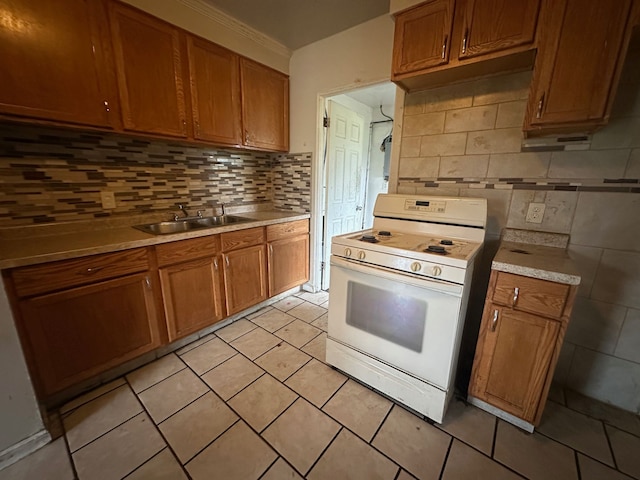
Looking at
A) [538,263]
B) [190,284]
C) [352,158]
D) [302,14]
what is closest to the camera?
[538,263]

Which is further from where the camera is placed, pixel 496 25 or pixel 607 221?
pixel 607 221

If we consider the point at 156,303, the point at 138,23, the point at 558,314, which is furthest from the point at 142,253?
the point at 558,314

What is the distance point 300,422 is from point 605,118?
6.67 ft

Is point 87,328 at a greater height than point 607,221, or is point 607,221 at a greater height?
point 607,221

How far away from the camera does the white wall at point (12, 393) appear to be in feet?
3.50

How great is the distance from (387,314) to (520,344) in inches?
25.1

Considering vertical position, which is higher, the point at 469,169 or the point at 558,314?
the point at 469,169

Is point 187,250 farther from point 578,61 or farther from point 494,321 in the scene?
point 578,61

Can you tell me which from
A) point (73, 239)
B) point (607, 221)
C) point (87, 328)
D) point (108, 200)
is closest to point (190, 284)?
point (87, 328)

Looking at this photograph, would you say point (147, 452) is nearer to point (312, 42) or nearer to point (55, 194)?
point (55, 194)

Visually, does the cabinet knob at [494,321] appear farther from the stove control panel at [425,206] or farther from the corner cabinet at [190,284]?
the corner cabinet at [190,284]

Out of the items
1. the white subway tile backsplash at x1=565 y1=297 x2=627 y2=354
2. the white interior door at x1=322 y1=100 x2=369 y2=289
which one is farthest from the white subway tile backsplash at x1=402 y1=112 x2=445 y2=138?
the white subway tile backsplash at x1=565 y1=297 x2=627 y2=354

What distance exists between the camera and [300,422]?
4.41 ft

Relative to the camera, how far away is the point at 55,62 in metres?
1.36
